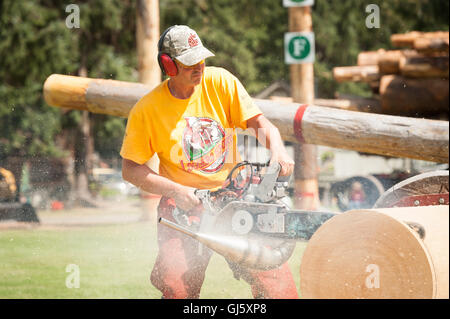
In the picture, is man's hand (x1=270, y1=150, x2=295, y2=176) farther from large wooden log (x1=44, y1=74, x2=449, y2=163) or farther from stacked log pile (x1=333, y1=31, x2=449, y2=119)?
stacked log pile (x1=333, y1=31, x2=449, y2=119)

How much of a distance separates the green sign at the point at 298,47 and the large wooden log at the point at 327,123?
6.66ft

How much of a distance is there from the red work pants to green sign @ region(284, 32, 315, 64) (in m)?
3.87

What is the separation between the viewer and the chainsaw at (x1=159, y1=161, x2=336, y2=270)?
9.48 ft

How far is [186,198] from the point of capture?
10.1 feet

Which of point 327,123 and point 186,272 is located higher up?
point 327,123

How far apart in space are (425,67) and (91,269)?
5114 millimetres

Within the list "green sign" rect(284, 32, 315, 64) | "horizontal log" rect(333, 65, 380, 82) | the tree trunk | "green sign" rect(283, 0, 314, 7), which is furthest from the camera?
the tree trunk

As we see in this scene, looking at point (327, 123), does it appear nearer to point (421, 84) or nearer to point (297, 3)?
point (297, 3)

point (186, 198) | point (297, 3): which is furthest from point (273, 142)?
point (297, 3)

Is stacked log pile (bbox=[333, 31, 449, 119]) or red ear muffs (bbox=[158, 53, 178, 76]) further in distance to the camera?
stacked log pile (bbox=[333, 31, 449, 119])

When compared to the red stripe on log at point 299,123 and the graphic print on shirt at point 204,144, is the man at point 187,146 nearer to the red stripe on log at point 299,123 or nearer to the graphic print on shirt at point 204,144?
the graphic print on shirt at point 204,144

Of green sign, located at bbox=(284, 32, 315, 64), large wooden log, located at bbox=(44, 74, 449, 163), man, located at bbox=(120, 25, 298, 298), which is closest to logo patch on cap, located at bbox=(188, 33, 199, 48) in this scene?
man, located at bbox=(120, 25, 298, 298)

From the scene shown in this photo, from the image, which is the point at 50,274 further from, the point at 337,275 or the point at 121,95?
the point at 337,275

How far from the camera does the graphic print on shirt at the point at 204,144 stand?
321 cm
